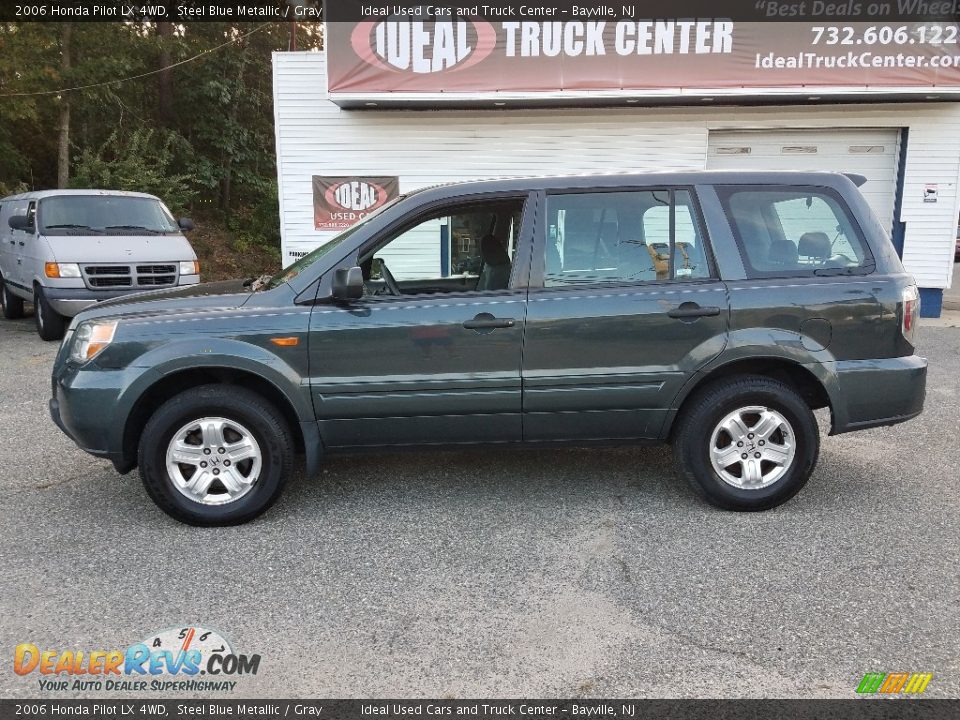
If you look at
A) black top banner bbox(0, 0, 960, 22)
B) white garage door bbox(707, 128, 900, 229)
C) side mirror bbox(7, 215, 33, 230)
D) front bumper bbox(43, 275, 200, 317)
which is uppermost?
black top banner bbox(0, 0, 960, 22)

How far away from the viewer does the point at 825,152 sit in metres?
11.4

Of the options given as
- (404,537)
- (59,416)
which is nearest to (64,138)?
(59,416)

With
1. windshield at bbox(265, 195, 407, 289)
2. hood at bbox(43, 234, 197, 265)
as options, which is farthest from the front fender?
hood at bbox(43, 234, 197, 265)

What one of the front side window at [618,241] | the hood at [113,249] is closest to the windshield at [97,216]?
the hood at [113,249]

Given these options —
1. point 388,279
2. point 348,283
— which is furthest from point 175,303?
point 388,279

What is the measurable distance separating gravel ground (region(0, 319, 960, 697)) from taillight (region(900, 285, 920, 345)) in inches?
39.4

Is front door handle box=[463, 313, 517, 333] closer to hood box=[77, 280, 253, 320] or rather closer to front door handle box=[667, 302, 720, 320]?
front door handle box=[667, 302, 720, 320]

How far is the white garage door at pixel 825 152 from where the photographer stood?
37.3 ft

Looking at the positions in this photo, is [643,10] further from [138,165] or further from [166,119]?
[166,119]

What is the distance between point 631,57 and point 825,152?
357 centimetres

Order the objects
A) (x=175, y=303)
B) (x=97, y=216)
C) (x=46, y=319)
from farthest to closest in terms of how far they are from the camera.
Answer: (x=97, y=216) → (x=46, y=319) → (x=175, y=303)

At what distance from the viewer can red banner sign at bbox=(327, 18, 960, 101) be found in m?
10.3

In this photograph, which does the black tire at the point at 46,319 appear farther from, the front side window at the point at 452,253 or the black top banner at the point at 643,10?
the front side window at the point at 452,253

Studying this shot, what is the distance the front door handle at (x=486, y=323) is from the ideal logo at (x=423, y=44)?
7979mm
